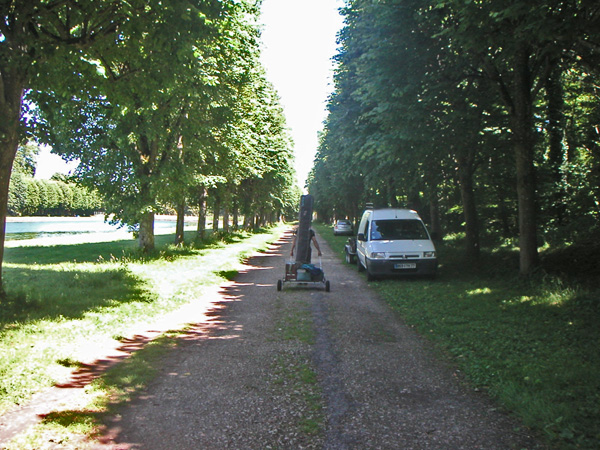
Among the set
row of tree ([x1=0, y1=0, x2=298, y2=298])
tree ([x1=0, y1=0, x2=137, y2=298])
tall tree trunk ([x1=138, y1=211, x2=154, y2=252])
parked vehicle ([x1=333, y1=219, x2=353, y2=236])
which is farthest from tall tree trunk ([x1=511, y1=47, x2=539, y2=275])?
parked vehicle ([x1=333, y1=219, x2=353, y2=236])

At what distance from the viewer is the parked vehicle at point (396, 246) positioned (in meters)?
14.0

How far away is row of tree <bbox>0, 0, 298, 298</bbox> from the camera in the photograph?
26.0 ft

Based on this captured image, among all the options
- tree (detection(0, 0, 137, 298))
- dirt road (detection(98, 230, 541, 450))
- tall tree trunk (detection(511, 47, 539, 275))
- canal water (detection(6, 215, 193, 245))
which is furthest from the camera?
canal water (detection(6, 215, 193, 245))

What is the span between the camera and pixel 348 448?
3814 mm

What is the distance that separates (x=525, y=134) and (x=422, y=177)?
6044 millimetres

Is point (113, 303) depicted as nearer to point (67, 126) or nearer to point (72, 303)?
point (72, 303)

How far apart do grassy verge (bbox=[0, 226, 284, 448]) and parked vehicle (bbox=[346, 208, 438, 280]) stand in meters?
4.88

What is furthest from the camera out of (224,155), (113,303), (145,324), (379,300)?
(224,155)

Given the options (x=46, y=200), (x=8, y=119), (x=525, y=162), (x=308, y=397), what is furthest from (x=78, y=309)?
(x=46, y=200)

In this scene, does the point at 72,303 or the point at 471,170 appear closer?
the point at 72,303

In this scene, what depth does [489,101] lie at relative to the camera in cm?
1391

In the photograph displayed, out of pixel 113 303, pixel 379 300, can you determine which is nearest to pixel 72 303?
pixel 113 303

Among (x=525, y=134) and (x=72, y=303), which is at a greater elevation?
(x=525, y=134)

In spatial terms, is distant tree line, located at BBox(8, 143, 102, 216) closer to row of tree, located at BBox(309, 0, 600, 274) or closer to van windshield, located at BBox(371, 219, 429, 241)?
van windshield, located at BBox(371, 219, 429, 241)
